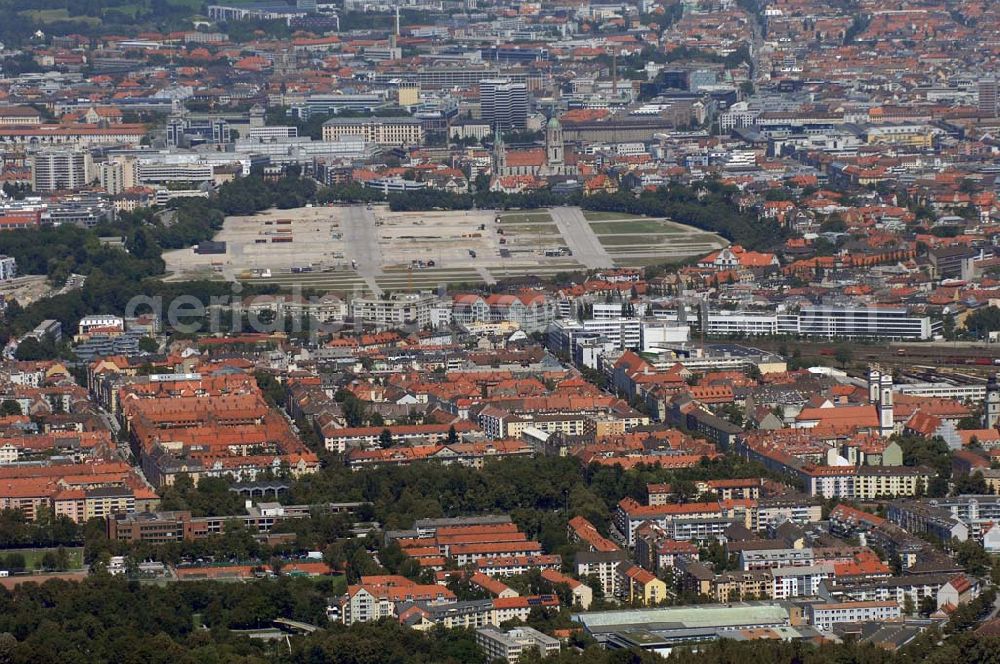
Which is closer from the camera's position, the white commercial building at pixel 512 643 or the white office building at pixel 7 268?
the white commercial building at pixel 512 643

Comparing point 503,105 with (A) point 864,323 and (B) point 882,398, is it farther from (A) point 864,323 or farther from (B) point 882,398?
(B) point 882,398

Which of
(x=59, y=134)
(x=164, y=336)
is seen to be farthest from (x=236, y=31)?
(x=164, y=336)

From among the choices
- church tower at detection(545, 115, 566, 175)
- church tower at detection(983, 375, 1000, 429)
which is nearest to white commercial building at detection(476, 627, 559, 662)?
church tower at detection(983, 375, 1000, 429)

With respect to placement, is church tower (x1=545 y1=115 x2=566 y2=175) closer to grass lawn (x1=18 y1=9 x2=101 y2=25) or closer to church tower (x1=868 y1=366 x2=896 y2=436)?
grass lawn (x1=18 y1=9 x2=101 y2=25)

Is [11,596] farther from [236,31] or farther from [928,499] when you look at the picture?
[236,31]

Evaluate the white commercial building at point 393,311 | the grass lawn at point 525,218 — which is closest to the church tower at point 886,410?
the white commercial building at point 393,311

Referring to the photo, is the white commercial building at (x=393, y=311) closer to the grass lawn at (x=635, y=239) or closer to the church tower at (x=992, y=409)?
the grass lawn at (x=635, y=239)

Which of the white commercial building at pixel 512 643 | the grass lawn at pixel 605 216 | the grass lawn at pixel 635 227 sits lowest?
the grass lawn at pixel 605 216

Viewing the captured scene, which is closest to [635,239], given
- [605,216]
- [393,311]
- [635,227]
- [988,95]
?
[635,227]
